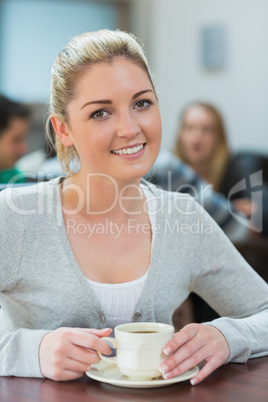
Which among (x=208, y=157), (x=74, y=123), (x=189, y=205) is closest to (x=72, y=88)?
(x=74, y=123)

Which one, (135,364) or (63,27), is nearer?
(135,364)

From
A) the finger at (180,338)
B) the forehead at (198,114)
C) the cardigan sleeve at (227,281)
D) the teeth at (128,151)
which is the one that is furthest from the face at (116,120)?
the forehead at (198,114)

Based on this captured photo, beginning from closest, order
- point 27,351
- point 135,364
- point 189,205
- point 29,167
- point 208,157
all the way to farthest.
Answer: point 135,364 → point 27,351 → point 189,205 → point 29,167 → point 208,157

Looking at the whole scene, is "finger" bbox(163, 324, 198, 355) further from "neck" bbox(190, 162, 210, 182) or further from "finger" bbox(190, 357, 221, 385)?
"neck" bbox(190, 162, 210, 182)

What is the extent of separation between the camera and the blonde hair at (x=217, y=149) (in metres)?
3.89

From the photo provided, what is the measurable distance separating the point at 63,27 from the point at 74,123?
158 inches

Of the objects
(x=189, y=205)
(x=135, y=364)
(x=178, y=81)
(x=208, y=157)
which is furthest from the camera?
(x=178, y=81)

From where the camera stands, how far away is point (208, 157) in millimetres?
3951

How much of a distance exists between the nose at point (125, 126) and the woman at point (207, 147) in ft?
8.52

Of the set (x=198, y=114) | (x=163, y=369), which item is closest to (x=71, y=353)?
(x=163, y=369)

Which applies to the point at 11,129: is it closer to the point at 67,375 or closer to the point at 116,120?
the point at 116,120

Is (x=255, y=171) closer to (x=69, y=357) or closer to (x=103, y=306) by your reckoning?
(x=103, y=306)

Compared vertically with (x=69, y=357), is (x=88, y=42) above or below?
above

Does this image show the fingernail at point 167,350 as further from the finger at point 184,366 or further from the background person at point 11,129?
the background person at point 11,129
